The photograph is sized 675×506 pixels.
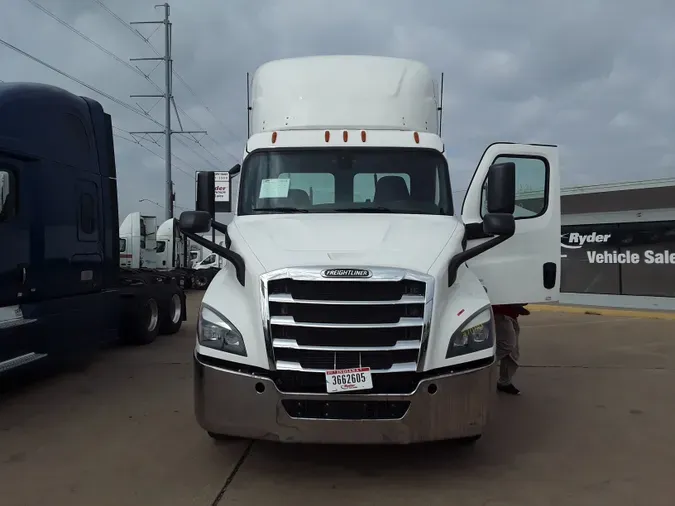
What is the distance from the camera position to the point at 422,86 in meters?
6.50

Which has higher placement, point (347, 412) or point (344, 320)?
point (344, 320)

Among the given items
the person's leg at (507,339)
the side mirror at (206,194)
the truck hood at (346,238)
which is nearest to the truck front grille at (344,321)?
the truck hood at (346,238)

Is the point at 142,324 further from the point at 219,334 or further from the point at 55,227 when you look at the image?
the point at 219,334

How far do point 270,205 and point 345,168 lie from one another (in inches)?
31.7

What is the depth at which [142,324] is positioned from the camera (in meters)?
10.5

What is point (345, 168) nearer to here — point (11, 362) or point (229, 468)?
point (229, 468)

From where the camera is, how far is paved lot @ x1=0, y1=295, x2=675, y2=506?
167 inches

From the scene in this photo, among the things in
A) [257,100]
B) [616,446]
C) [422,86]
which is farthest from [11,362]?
[616,446]

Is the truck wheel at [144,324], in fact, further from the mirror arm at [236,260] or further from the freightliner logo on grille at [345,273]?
the freightliner logo on grille at [345,273]

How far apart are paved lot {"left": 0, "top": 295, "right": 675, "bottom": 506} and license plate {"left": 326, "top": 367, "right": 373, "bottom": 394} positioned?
31.1 inches

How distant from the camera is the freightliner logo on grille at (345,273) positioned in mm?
4168

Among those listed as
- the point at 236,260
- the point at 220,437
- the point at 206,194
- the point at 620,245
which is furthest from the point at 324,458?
the point at 620,245

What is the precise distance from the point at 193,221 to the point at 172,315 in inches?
297

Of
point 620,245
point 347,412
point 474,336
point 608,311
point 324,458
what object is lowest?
point 608,311
